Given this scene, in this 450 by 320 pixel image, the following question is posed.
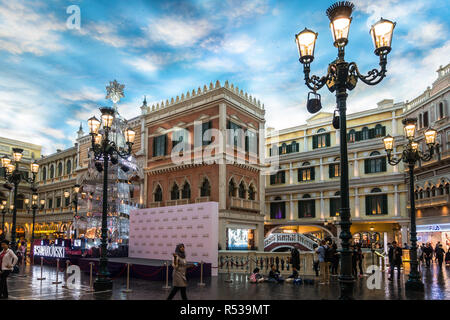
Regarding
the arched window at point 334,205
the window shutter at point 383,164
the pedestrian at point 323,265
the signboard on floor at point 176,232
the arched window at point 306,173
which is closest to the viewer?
the pedestrian at point 323,265

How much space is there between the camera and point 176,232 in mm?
20922

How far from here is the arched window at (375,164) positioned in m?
34.2

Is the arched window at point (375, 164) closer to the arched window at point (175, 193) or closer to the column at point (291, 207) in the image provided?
the column at point (291, 207)

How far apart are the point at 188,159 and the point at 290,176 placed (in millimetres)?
17361

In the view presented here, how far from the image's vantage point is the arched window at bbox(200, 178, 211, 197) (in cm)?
2409

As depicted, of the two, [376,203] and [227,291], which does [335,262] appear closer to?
[227,291]

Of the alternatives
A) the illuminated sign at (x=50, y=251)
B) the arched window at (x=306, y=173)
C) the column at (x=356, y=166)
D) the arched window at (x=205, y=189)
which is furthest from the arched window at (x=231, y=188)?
the arched window at (x=306, y=173)

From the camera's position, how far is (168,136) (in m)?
27.0

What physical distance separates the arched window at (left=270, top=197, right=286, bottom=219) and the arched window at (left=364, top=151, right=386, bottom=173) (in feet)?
29.5

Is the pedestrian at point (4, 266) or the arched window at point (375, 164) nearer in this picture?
the pedestrian at point (4, 266)

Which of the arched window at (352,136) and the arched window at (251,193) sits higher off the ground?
the arched window at (352,136)

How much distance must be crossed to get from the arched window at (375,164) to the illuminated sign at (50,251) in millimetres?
25630
